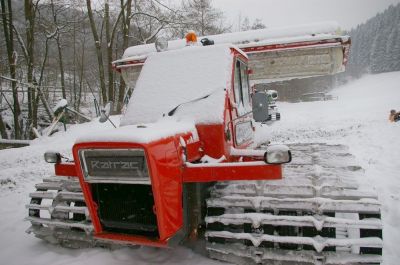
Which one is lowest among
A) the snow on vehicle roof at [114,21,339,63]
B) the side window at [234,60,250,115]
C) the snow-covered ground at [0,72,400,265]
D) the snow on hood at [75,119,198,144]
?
the snow-covered ground at [0,72,400,265]

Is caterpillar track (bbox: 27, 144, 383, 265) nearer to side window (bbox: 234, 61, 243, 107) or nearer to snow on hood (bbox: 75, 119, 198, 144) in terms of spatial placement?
snow on hood (bbox: 75, 119, 198, 144)

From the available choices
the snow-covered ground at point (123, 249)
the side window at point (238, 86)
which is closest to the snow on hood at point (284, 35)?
the snow-covered ground at point (123, 249)

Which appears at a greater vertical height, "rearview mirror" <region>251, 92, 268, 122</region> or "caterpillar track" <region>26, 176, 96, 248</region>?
"rearview mirror" <region>251, 92, 268, 122</region>

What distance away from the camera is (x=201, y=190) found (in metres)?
3.65

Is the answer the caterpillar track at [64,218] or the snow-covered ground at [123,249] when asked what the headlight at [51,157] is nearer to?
the caterpillar track at [64,218]

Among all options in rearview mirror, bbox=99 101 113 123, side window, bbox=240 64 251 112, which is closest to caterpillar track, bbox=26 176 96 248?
rearview mirror, bbox=99 101 113 123

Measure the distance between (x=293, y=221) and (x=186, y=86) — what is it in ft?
7.19

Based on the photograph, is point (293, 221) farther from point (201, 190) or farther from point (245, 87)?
point (245, 87)

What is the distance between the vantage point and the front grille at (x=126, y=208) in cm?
323

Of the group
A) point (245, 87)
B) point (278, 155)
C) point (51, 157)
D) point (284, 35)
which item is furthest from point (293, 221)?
point (284, 35)

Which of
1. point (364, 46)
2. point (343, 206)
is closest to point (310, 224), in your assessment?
point (343, 206)

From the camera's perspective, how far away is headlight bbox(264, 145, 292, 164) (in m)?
3.02

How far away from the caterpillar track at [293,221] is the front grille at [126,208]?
642 mm

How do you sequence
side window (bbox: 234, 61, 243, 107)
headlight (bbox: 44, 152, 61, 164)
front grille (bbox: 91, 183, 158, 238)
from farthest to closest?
side window (bbox: 234, 61, 243, 107) → headlight (bbox: 44, 152, 61, 164) → front grille (bbox: 91, 183, 158, 238)
